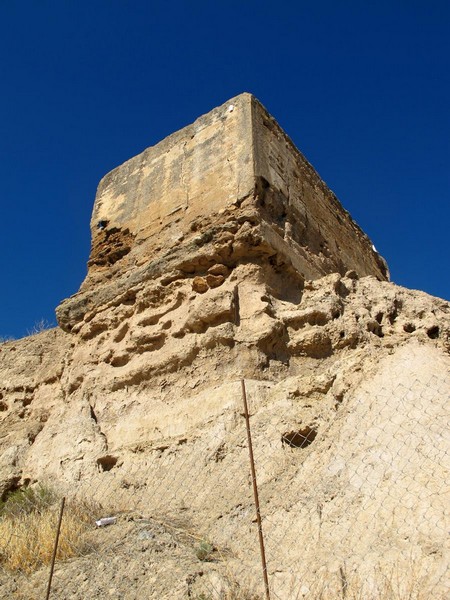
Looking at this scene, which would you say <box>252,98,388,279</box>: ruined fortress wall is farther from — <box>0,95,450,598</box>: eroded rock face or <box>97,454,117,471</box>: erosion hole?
<box>97,454,117,471</box>: erosion hole

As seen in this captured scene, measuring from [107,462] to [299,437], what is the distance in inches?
84.3

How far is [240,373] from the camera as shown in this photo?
6.00 m

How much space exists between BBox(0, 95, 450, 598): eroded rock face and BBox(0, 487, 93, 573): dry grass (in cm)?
44

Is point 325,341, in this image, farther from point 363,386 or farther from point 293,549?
point 293,549

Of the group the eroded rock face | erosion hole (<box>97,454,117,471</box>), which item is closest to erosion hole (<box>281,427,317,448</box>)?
the eroded rock face

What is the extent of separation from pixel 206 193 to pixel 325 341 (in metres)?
2.55

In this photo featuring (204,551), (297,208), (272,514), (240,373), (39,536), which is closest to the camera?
(204,551)

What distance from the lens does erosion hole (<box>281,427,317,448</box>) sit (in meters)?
5.22

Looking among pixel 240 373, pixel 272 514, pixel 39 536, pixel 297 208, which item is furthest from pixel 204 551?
pixel 297 208

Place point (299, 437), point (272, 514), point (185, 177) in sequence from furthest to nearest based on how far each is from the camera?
point (185, 177), point (299, 437), point (272, 514)

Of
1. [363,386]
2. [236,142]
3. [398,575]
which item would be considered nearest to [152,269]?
[236,142]

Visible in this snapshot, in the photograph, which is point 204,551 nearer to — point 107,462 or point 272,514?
point 272,514

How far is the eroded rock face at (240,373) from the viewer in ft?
14.1

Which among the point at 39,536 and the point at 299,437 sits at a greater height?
the point at 299,437
